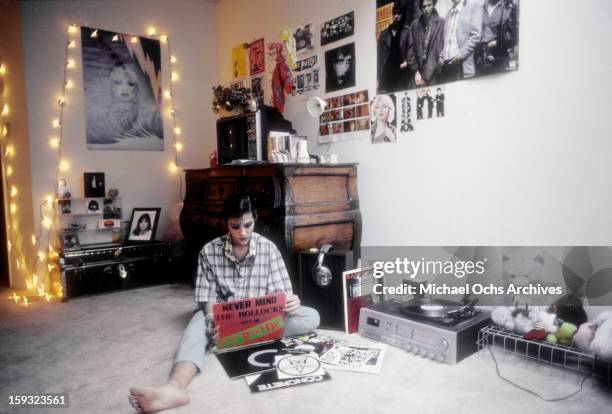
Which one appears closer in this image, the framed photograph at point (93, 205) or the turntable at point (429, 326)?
the turntable at point (429, 326)

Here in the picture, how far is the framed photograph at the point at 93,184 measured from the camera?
3773mm

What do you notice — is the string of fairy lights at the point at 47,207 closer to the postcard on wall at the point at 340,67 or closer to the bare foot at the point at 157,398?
the postcard on wall at the point at 340,67

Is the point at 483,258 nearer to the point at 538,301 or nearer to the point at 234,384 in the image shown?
the point at 538,301

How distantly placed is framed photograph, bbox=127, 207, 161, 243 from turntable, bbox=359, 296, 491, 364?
2.32 m

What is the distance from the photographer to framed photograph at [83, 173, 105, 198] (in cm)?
377

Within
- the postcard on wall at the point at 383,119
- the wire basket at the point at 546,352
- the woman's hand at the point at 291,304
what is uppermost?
the postcard on wall at the point at 383,119

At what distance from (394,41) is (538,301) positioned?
1.84 metres

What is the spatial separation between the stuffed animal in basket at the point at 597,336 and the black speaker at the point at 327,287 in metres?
1.15

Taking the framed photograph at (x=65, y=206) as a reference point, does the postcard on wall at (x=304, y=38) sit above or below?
above

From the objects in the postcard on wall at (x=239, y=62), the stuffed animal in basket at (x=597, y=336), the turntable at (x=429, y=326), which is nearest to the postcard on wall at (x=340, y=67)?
the postcard on wall at (x=239, y=62)

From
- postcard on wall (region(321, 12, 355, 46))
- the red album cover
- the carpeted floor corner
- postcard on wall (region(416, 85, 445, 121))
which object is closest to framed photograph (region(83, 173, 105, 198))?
the carpeted floor corner

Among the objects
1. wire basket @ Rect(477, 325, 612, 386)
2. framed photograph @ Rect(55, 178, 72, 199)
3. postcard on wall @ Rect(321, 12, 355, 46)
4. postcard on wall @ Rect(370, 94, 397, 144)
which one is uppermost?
postcard on wall @ Rect(321, 12, 355, 46)

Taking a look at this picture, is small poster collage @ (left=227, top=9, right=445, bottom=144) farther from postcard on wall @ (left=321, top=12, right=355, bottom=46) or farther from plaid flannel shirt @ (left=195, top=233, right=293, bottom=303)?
plaid flannel shirt @ (left=195, top=233, right=293, bottom=303)

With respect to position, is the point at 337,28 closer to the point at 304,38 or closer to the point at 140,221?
the point at 304,38
